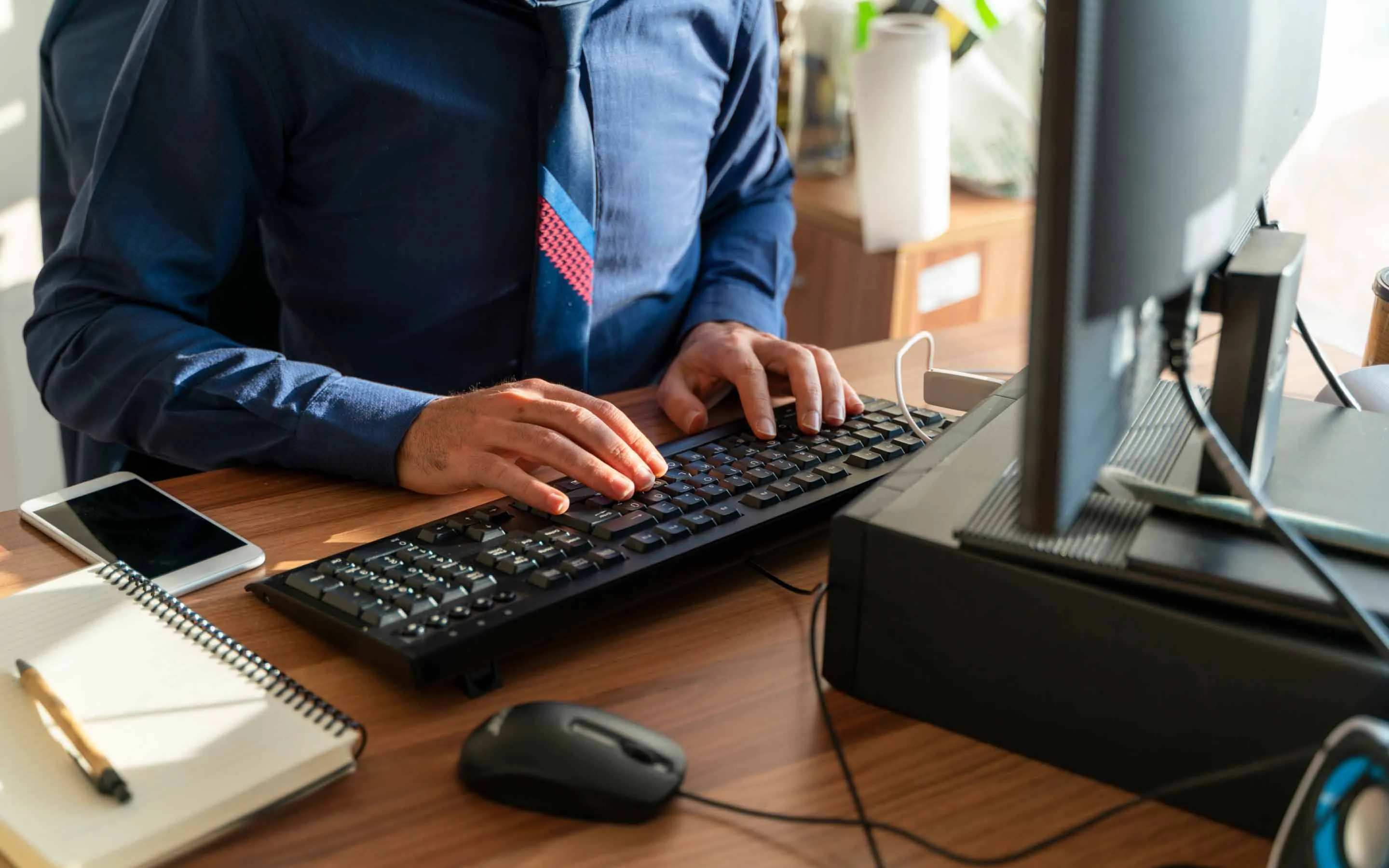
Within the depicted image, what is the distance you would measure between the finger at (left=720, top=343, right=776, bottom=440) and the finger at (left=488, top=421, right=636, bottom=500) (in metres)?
0.15

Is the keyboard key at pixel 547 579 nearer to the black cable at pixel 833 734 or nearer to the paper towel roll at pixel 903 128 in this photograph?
the black cable at pixel 833 734

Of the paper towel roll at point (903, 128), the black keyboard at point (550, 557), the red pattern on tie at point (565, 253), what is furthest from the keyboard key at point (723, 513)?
the paper towel roll at point (903, 128)

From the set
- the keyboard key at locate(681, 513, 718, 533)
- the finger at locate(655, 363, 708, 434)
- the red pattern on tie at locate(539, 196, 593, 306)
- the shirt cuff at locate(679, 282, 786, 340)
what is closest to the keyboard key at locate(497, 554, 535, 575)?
the keyboard key at locate(681, 513, 718, 533)

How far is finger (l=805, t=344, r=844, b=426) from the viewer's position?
896mm

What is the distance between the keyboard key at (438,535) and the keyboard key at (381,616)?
8 centimetres

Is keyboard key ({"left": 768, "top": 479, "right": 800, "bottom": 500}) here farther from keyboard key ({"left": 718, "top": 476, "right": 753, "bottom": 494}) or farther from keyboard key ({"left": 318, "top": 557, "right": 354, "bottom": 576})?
keyboard key ({"left": 318, "top": 557, "right": 354, "bottom": 576})

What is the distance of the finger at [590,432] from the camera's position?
777 mm

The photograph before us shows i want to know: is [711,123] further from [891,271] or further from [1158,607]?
[1158,607]

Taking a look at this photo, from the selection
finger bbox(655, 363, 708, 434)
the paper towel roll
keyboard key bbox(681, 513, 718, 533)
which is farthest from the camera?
the paper towel roll

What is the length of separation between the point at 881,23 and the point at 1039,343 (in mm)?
1531

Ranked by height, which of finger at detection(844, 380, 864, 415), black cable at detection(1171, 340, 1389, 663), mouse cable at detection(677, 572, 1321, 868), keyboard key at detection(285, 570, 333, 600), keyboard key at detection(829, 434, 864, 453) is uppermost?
black cable at detection(1171, 340, 1389, 663)

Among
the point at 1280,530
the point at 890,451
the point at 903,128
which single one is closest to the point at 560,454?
the point at 890,451

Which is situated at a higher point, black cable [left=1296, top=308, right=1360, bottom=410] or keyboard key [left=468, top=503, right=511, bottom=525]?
black cable [left=1296, top=308, right=1360, bottom=410]

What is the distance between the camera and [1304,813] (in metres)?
0.44
